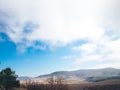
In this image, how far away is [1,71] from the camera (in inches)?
2687

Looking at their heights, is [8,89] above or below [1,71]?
below

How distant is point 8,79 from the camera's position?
66.6 m

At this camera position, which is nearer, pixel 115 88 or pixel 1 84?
pixel 1 84

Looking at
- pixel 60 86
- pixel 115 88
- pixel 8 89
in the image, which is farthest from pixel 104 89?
pixel 8 89

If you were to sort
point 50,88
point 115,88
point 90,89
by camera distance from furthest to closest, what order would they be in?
point 90,89, point 115,88, point 50,88

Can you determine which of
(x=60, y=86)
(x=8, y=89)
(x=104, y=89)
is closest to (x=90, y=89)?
(x=104, y=89)

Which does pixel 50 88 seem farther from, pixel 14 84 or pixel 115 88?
pixel 115 88

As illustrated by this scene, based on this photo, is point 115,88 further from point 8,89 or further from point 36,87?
point 8,89

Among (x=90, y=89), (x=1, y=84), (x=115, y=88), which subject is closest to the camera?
(x=1, y=84)

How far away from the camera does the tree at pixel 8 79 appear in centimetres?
6521

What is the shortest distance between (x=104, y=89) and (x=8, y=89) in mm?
109840

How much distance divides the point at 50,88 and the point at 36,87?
29.1ft

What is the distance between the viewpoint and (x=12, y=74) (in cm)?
6756

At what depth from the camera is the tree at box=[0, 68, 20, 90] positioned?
6521 cm
